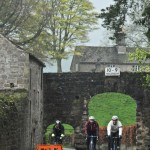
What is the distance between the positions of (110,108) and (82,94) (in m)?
2.21

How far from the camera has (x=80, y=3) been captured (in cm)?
5034

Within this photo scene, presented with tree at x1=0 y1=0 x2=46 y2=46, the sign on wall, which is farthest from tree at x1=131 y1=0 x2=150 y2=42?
tree at x1=0 y1=0 x2=46 y2=46

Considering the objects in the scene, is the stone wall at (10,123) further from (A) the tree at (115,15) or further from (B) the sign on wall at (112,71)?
(B) the sign on wall at (112,71)

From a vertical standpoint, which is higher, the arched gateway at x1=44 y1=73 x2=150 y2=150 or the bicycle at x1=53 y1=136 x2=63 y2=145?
the arched gateway at x1=44 y1=73 x2=150 y2=150

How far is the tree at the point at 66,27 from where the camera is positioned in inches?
1924

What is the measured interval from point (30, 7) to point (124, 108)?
1290cm

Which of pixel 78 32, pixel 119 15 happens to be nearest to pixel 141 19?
pixel 119 15

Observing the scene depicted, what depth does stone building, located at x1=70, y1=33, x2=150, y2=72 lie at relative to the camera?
68.2m

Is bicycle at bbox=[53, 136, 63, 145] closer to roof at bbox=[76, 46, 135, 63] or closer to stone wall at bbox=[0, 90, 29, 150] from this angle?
stone wall at bbox=[0, 90, 29, 150]

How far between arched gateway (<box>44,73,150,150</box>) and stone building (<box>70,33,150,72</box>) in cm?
3235

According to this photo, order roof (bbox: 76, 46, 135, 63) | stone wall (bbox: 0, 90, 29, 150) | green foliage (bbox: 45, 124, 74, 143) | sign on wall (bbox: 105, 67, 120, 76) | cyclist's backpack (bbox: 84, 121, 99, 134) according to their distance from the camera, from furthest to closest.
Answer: roof (bbox: 76, 46, 135, 63) < green foliage (bbox: 45, 124, 74, 143) < sign on wall (bbox: 105, 67, 120, 76) < cyclist's backpack (bbox: 84, 121, 99, 134) < stone wall (bbox: 0, 90, 29, 150)

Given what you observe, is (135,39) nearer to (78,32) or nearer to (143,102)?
(78,32)

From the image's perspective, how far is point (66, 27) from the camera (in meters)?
50.1

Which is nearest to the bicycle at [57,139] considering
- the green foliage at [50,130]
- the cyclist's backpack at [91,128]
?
the cyclist's backpack at [91,128]
